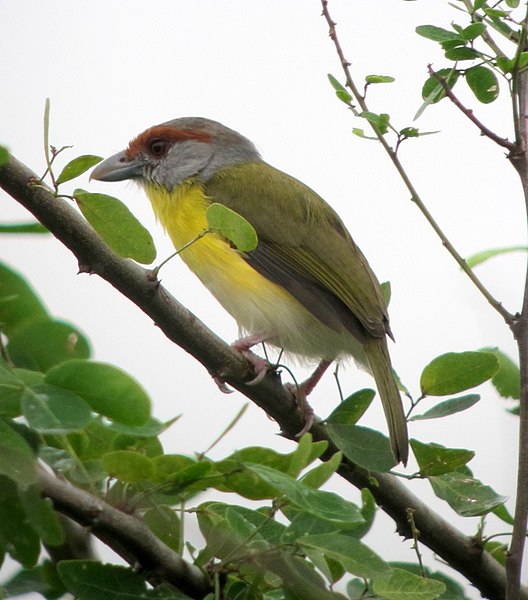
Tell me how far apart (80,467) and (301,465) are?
320mm

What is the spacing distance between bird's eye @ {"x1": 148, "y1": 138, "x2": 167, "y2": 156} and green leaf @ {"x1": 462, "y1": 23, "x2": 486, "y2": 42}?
8.00ft

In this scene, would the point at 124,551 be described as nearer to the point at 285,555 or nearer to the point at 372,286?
the point at 285,555

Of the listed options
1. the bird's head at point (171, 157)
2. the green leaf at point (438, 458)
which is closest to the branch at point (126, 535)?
the green leaf at point (438, 458)

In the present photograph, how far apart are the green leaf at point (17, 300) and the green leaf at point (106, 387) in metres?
0.14

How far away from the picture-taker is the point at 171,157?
4.43 meters

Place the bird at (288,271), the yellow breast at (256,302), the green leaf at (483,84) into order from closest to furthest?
the green leaf at (483,84) → the bird at (288,271) → the yellow breast at (256,302)

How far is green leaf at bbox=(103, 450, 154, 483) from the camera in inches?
51.8

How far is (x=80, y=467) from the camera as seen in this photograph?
1.36 metres

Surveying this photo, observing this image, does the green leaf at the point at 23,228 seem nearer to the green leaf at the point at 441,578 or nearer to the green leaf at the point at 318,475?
the green leaf at the point at 318,475

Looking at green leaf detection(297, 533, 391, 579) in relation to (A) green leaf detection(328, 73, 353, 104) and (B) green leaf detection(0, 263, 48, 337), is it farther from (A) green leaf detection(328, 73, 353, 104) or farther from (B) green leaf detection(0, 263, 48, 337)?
(A) green leaf detection(328, 73, 353, 104)

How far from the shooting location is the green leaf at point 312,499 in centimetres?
133

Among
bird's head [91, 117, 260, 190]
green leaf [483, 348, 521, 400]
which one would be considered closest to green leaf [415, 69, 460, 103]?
green leaf [483, 348, 521, 400]

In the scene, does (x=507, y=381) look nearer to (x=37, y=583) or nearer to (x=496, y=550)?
(x=496, y=550)

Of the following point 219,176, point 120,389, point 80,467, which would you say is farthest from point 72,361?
point 219,176
